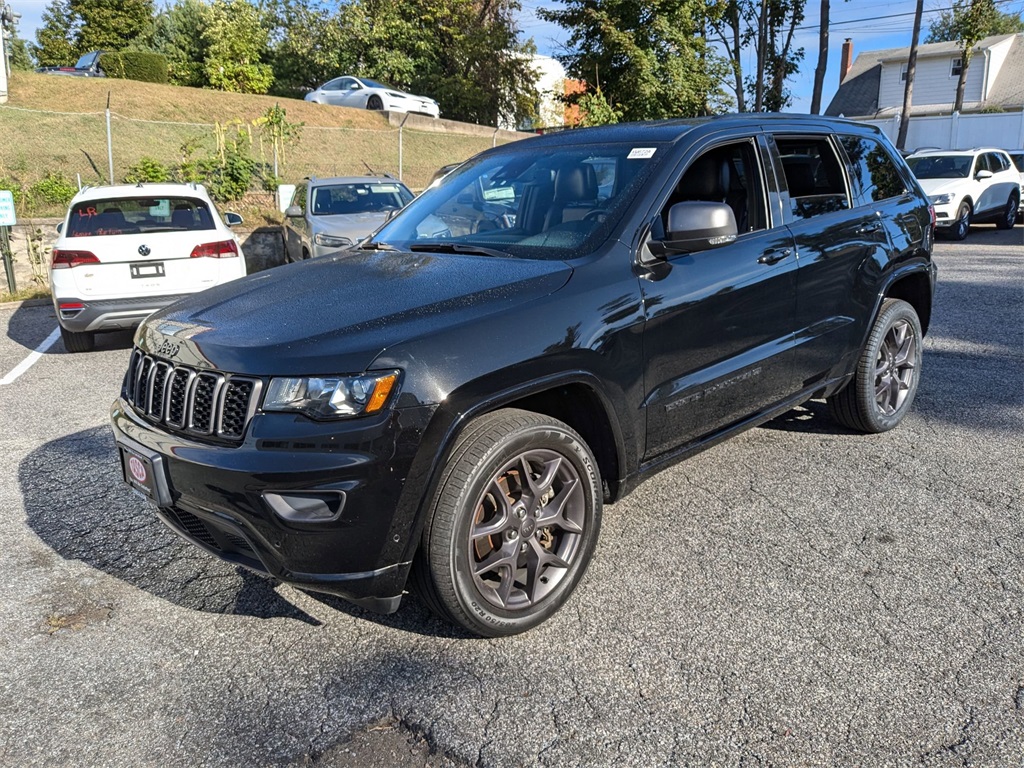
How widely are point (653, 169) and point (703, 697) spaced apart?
2.16 m

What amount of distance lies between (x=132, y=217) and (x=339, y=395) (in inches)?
257

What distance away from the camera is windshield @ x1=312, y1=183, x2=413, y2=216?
39.1ft

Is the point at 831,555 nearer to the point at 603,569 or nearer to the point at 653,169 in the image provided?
the point at 603,569

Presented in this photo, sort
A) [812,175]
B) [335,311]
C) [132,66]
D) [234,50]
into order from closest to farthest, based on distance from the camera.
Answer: [335,311]
[812,175]
[132,66]
[234,50]

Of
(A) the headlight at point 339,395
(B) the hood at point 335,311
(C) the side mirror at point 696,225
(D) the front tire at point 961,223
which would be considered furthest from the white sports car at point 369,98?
(A) the headlight at point 339,395

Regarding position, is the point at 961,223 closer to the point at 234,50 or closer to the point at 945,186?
the point at 945,186

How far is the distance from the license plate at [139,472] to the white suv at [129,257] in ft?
16.3

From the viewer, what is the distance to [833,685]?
2699 millimetres

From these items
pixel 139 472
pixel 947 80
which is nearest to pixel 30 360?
pixel 139 472

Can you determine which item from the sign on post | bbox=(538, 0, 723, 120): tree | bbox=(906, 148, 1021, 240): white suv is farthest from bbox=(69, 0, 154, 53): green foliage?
bbox=(906, 148, 1021, 240): white suv

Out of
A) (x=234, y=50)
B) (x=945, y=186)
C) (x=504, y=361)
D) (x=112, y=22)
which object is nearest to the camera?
(x=504, y=361)

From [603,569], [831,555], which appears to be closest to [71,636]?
[603,569]

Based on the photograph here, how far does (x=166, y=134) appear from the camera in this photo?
58.5 feet

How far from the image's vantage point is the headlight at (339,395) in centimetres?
256
